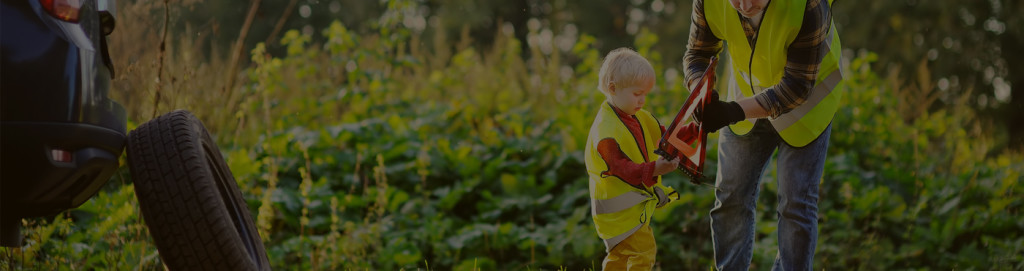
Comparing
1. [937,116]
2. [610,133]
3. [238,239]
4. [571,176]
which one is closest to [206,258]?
[238,239]

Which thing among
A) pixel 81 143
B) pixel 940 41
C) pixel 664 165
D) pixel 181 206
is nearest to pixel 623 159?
pixel 664 165

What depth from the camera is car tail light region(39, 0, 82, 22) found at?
2000 millimetres

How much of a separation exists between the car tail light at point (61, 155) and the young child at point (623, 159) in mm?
1457

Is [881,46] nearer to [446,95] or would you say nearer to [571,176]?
[446,95]

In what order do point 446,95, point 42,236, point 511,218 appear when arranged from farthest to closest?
point 446,95 < point 511,218 < point 42,236

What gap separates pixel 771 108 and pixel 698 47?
1.44ft

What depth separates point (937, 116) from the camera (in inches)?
297

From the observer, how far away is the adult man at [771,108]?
2520 mm

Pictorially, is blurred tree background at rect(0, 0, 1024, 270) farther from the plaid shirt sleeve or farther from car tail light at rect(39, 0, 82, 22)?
the plaid shirt sleeve

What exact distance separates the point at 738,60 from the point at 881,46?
1312cm

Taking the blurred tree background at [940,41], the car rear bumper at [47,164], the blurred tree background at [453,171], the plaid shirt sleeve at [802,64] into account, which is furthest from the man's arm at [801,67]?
the blurred tree background at [940,41]

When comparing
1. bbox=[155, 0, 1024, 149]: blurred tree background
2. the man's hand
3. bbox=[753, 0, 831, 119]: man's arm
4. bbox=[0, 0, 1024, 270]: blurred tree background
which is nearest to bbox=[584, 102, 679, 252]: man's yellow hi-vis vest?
the man's hand

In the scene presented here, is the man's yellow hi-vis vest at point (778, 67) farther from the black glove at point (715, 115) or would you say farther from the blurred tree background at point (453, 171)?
the blurred tree background at point (453, 171)

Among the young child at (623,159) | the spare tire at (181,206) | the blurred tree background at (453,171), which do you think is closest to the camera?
the spare tire at (181,206)
